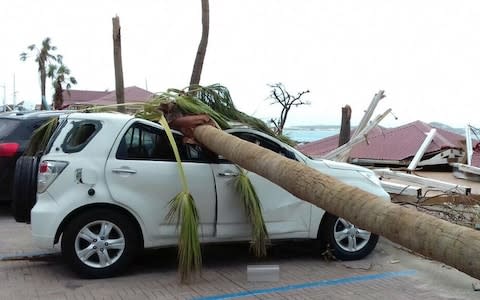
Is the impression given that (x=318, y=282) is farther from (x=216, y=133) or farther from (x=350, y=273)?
(x=216, y=133)

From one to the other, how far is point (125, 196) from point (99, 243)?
0.56m

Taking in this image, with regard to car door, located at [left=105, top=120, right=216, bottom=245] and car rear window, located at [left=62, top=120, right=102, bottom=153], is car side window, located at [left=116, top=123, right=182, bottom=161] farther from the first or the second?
car rear window, located at [left=62, top=120, right=102, bottom=153]

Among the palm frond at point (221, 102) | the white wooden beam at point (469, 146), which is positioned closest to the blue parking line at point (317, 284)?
the palm frond at point (221, 102)

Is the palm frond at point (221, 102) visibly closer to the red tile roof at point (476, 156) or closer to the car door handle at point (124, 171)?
the car door handle at point (124, 171)

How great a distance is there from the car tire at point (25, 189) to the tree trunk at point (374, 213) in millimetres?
2300

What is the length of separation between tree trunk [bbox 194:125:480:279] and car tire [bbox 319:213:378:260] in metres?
1.84

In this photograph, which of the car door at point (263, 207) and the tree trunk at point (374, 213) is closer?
the tree trunk at point (374, 213)

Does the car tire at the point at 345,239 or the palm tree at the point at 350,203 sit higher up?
the palm tree at the point at 350,203

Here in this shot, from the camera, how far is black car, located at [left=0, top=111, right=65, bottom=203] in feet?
29.2

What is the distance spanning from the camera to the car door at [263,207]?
6367 millimetres

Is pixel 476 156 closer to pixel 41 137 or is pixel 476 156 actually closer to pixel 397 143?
pixel 397 143

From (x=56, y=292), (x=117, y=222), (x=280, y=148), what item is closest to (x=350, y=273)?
(x=280, y=148)

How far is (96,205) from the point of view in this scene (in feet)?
19.4

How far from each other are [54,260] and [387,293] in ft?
12.9
